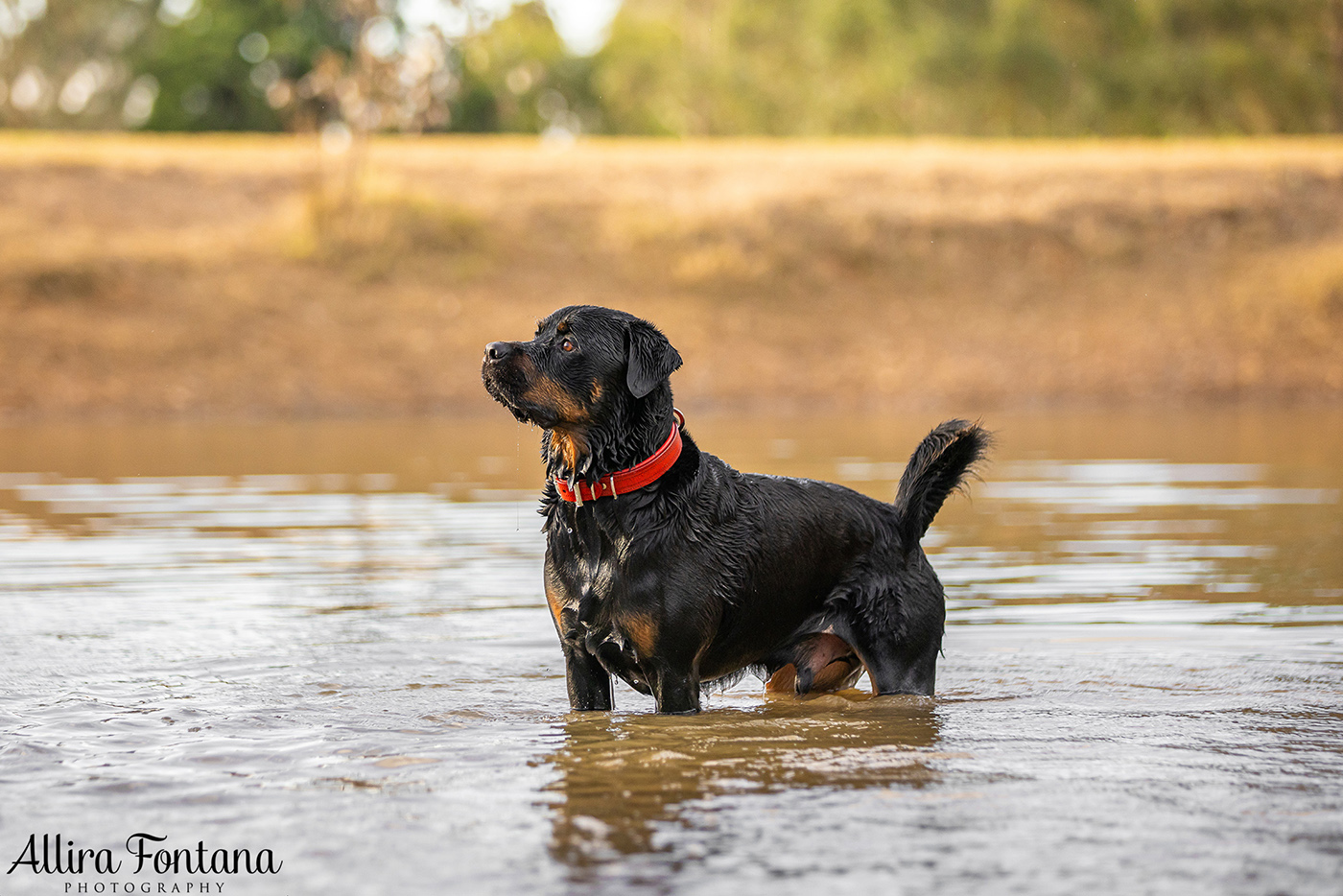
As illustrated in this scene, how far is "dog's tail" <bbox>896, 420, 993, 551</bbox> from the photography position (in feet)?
20.2

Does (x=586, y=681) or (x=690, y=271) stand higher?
(x=690, y=271)

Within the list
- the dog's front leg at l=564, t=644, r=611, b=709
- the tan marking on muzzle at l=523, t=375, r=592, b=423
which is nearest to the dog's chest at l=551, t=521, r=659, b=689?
the dog's front leg at l=564, t=644, r=611, b=709

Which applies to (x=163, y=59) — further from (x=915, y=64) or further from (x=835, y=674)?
(x=835, y=674)

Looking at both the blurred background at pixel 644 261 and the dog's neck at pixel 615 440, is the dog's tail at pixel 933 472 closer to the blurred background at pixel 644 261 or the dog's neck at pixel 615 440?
the dog's neck at pixel 615 440

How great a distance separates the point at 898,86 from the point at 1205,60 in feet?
36.1

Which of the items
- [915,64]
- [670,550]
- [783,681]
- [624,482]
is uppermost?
[915,64]

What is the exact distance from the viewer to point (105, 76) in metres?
56.7

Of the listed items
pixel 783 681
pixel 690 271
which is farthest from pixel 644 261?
pixel 783 681

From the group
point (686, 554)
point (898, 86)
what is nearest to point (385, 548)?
point (686, 554)

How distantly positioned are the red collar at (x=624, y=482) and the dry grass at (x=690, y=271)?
64.9 feet

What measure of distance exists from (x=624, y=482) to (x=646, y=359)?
0.44 metres

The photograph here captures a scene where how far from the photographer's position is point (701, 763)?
16.3ft

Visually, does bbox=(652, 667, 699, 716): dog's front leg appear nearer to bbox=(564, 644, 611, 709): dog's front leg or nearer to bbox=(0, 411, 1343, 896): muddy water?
bbox=(0, 411, 1343, 896): muddy water

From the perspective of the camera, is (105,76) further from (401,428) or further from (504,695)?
(504,695)
